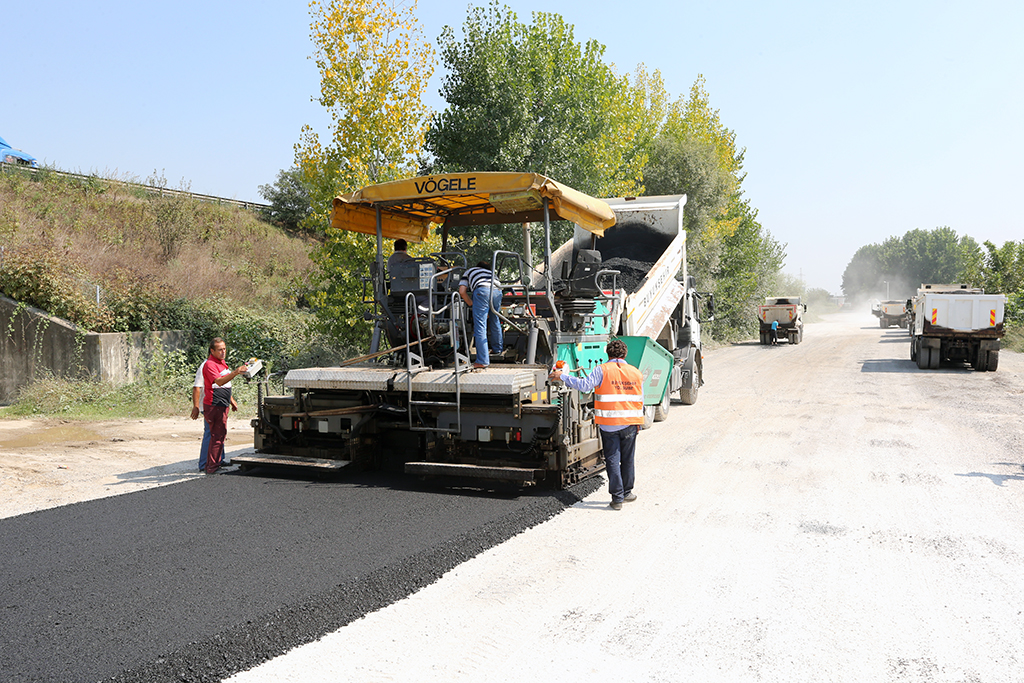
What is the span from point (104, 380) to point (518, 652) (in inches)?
450

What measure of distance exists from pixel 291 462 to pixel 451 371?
67.1 inches

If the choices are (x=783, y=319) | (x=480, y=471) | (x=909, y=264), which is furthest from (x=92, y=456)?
(x=909, y=264)

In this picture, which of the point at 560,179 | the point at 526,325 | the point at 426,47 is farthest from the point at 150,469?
the point at 560,179

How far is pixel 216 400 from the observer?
24.6 feet

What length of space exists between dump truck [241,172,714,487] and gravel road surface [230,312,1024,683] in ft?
2.68

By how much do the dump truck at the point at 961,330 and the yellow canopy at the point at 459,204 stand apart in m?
13.5

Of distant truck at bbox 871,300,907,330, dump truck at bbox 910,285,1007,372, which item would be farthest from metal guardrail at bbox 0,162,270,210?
distant truck at bbox 871,300,907,330

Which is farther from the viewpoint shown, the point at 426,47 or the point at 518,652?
the point at 426,47

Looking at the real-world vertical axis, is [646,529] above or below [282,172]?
below

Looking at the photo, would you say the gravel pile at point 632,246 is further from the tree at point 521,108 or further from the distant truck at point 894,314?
the distant truck at point 894,314

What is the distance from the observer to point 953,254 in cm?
10994

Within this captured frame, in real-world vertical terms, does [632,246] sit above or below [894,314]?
above

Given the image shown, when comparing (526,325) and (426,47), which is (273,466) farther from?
(426,47)

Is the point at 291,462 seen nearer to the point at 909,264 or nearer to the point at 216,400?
the point at 216,400
